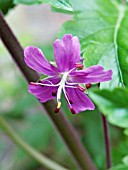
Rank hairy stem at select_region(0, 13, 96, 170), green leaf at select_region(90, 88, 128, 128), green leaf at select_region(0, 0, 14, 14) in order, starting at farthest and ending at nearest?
green leaf at select_region(0, 0, 14, 14), hairy stem at select_region(0, 13, 96, 170), green leaf at select_region(90, 88, 128, 128)

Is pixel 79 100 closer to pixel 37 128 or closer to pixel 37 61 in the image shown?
pixel 37 61

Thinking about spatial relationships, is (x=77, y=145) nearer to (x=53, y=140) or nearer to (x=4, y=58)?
(x=53, y=140)

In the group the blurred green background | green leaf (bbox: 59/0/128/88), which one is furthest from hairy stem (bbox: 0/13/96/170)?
the blurred green background

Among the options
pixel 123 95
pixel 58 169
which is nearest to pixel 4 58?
pixel 58 169

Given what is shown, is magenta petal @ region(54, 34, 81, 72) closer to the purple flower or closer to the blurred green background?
the purple flower

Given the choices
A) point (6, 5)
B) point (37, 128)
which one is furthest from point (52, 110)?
point (37, 128)

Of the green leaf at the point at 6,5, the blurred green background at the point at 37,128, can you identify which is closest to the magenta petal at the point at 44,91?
the green leaf at the point at 6,5

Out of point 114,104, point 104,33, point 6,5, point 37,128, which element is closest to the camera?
point 114,104
